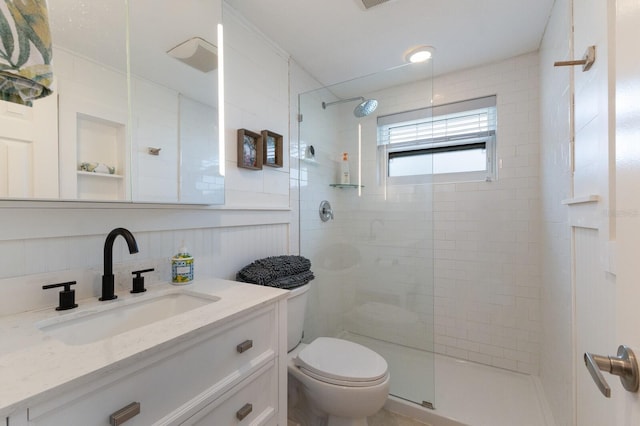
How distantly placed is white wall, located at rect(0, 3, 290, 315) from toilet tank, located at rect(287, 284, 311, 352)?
0.35m

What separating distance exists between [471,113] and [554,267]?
4.37 feet

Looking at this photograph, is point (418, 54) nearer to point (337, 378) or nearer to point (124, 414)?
point (337, 378)

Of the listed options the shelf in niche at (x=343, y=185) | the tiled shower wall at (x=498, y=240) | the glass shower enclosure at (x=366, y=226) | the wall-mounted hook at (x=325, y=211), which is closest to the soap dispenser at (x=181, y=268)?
the glass shower enclosure at (x=366, y=226)

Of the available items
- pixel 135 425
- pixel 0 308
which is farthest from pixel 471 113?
pixel 0 308

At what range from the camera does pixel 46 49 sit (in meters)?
0.81

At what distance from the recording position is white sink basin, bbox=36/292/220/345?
0.81 meters

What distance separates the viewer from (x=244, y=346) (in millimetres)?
935

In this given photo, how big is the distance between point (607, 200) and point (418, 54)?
5.44 feet

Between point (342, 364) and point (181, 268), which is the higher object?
point (181, 268)

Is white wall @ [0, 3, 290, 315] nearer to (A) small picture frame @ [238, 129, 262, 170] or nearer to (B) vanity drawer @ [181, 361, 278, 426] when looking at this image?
(A) small picture frame @ [238, 129, 262, 170]

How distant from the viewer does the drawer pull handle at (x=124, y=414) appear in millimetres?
599

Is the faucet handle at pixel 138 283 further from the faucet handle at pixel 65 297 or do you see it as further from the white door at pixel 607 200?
the white door at pixel 607 200

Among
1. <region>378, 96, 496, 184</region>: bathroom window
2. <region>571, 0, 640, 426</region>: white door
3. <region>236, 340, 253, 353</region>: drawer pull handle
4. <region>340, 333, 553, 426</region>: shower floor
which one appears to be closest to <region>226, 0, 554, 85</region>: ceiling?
<region>378, 96, 496, 184</region>: bathroom window

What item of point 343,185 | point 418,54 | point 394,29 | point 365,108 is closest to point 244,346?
point 343,185
